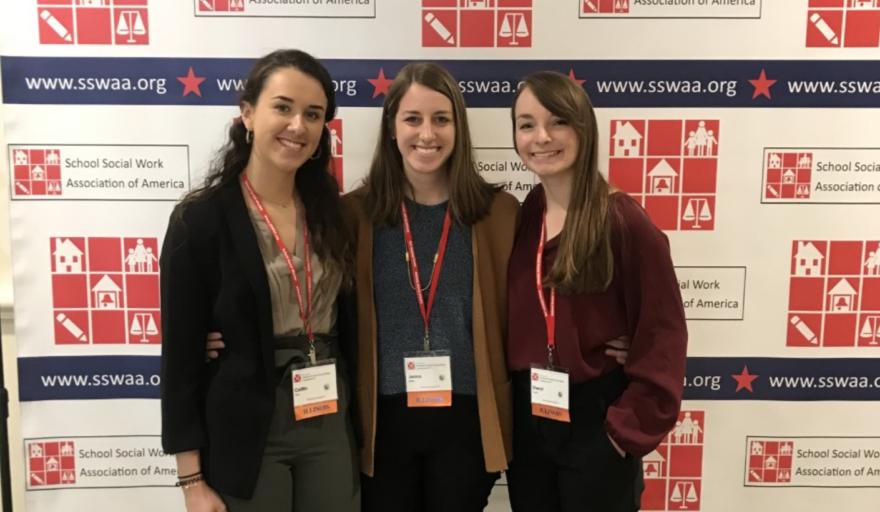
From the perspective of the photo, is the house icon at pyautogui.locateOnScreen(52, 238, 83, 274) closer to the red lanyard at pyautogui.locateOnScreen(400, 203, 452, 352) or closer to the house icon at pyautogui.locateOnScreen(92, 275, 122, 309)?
the house icon at pyautogui.locateOnScreen(92, 275, 122, 309)

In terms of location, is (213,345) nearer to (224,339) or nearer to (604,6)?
(224,339)

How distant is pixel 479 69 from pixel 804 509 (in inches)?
79.7

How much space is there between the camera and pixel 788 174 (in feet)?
7.50

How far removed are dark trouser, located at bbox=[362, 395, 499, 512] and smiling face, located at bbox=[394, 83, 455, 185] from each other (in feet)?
2.00

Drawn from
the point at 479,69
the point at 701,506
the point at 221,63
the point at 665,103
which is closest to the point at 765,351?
the point at 701,506

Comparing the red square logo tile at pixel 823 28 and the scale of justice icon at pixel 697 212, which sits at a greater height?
the red square logo tile at pixel 823 28

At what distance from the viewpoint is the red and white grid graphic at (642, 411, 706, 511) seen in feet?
7.91

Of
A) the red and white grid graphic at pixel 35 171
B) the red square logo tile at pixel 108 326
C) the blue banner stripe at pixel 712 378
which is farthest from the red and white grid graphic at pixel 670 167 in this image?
the red and white grid graphic at pixel 35 171

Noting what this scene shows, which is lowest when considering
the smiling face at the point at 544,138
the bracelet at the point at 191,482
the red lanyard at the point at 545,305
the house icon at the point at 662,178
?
the bracelet at the point at 191,482

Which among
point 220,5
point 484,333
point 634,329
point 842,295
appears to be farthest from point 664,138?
point 220,5

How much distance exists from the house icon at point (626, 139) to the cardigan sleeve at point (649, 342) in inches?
31.0

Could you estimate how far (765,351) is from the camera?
2.37 metres

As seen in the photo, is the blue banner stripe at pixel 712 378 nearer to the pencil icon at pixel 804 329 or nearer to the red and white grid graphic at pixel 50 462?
the pencil icon at pixel 804 329

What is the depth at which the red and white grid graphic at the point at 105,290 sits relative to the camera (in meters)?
2.31
